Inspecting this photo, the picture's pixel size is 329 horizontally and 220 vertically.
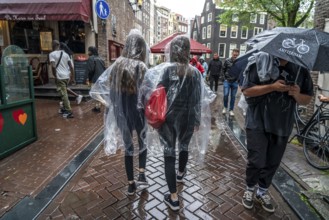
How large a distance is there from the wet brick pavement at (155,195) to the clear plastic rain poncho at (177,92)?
0.56 metres

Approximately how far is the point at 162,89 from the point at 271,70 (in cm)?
105

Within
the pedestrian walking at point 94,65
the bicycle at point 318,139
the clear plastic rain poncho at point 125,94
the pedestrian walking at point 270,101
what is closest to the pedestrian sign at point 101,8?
the pedestrian walking at point 94,65

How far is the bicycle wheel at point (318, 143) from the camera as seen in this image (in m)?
3.54

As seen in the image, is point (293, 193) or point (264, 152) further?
point (293, 193)

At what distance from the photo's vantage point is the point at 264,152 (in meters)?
2.41

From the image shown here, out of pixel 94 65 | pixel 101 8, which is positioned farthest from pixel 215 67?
pixel 94 65

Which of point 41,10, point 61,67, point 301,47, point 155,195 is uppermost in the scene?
point 41,10

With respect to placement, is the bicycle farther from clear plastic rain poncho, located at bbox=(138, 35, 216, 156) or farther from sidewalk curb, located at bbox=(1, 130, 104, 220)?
sidewalk curb, located at bbox=(1, 130, 104, 220)

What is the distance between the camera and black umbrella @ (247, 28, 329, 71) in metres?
1.92

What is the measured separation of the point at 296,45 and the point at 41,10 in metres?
7.73

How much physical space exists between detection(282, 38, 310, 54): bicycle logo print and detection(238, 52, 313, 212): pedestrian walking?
9.4 inches

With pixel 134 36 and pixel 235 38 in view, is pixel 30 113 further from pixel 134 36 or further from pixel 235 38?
pixel 235 38

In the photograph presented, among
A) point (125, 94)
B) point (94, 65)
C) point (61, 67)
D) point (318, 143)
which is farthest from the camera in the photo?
point (94, 65)

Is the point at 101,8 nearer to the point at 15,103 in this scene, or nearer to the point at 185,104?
the point at 15,103
